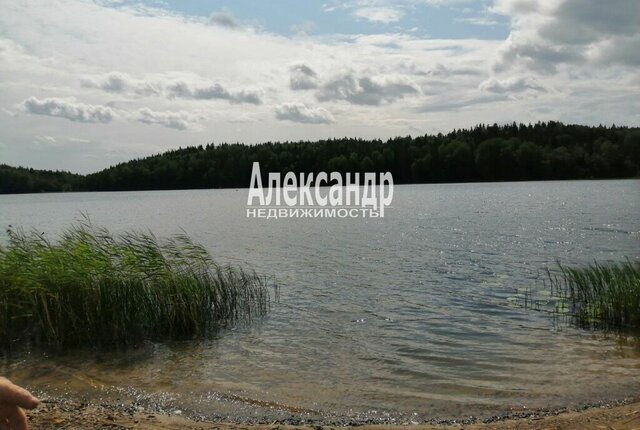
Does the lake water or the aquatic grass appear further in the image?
the aquatic grass

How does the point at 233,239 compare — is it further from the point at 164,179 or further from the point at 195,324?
the point at 164,179

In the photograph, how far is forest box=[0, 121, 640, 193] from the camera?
419 ft

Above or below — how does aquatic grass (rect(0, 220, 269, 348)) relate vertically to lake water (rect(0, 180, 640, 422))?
above

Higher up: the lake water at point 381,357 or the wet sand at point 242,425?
the wet sand at point 242,425

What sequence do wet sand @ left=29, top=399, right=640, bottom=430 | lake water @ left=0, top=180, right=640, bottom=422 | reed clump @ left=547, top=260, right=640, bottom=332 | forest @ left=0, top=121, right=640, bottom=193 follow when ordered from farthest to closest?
forest @ left=0, top=121, right=640, bottom=193
reed clump @ left=547, top=260, right=640, bottom=332
lake water @ left=0, top=180, right=640, bottom=422
wet sand @ left=29, top=399, right=640, bottom=430

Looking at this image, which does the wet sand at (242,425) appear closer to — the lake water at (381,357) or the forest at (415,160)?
the lake water at (381,357)

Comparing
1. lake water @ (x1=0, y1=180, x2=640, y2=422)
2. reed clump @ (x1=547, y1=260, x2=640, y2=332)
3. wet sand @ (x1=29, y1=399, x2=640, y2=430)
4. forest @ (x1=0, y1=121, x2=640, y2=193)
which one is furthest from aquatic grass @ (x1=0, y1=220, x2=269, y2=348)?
forest @ (x1=0, y1=121, x2=640, y2=193)

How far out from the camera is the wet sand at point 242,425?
775cm

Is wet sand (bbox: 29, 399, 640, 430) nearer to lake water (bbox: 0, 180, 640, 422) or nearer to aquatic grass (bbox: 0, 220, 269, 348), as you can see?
lake water (bbox: 0, 180, 640, 422)

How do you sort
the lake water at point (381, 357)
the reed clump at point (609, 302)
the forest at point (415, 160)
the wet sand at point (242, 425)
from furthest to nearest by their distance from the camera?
the forest at point (415, 160), the reed clump at point (609, 302), the lake water at point (381, 357), the wet sand at point (242, 425)

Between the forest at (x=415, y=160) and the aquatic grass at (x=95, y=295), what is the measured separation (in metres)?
111

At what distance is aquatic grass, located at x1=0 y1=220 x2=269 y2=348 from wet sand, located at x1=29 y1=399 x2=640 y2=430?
3.89 m

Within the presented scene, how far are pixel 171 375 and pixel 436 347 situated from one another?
585 centimetres

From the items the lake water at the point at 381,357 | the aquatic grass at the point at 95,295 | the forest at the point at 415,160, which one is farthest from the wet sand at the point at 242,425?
the forest at the point at 415,160
